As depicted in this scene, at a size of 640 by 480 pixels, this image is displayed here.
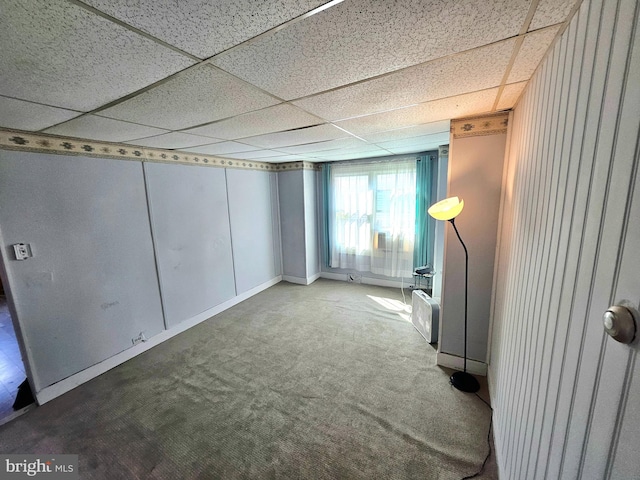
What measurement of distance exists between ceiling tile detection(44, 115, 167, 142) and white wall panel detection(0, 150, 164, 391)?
270 mm

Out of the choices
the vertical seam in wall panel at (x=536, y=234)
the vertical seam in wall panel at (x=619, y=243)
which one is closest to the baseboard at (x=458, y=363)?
the vertical seam in wall panel at (x=536, y=234)

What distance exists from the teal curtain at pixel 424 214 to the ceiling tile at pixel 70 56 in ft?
11.3

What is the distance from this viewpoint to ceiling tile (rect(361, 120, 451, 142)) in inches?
85.3

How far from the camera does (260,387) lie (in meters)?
2.19

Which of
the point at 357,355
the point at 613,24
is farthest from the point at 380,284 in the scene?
the point at 613,24

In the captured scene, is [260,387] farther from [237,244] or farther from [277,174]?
[277,174]

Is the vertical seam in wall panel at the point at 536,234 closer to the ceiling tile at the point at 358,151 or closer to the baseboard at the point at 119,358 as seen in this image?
the ceiling tile at the point at 358,151

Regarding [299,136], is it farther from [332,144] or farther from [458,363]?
[458,363]

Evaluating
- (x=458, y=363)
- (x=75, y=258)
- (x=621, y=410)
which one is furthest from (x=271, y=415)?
(x=75, y=258)

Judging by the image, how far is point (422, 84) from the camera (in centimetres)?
130

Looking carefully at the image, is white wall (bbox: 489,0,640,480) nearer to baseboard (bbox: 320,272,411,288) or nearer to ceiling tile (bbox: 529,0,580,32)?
ceiling tile (bbox: 529,0,580,32)

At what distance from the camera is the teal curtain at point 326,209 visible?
452 centimetres

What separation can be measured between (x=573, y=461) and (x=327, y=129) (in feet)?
7.42

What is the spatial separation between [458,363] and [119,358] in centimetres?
340
